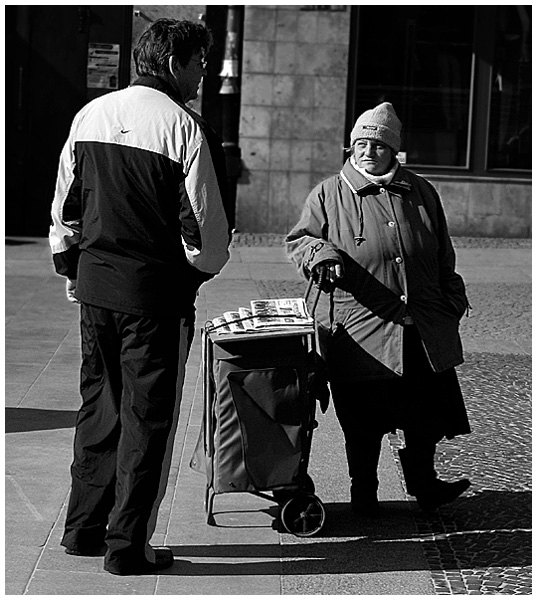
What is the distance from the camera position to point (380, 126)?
4957mm

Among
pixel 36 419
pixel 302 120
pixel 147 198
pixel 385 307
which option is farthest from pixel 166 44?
pixel 302 120

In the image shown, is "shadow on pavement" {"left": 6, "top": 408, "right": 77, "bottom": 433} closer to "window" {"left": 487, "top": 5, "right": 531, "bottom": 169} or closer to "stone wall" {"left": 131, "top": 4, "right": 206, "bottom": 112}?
"stone wall" {"left": 131, "top": 4, "right": 206, "bottom": 112}

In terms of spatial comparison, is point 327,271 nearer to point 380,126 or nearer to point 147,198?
point 380,126

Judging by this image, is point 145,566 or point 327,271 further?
point 327,271

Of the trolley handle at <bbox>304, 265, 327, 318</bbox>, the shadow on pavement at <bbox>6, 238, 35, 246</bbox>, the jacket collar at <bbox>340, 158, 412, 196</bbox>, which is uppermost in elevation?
the jacket collar at <bbox>340, 158, 412, 196</bbox>

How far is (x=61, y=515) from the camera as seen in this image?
5.05 m

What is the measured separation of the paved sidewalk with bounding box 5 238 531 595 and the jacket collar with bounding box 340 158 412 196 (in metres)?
1.39

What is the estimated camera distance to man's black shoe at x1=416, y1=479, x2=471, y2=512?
16.9 ft

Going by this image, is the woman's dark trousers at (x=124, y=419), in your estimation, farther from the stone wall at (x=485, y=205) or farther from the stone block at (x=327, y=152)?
the stone wall at (x=485, y=205)

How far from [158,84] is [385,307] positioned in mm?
1336

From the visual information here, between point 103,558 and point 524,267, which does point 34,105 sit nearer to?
point 524,267

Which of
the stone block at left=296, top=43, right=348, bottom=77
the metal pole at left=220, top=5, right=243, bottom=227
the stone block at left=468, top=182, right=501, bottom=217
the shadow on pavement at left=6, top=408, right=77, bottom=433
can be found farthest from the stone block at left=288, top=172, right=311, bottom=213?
the shadow on pavement at left=6, top=408, right=77, bottom=433

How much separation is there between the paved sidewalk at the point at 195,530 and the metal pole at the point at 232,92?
5.88 metres

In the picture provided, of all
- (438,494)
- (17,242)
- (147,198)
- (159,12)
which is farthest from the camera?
(159,12)
